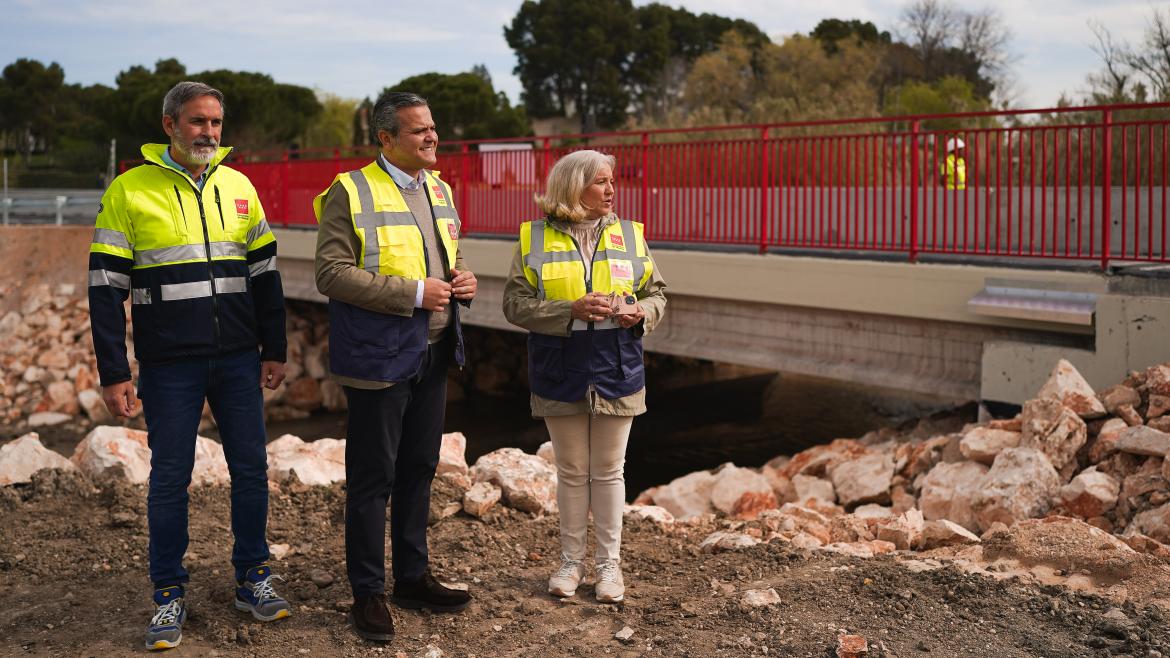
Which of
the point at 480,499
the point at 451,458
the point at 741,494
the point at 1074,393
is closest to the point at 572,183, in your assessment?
the point at 480,499

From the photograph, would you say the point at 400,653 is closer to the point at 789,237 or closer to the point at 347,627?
the point at 347,627

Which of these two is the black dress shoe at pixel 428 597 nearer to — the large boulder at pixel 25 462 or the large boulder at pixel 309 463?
the large boulder at pixel 309 463

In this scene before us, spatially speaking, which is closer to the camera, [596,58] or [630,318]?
[630,318]

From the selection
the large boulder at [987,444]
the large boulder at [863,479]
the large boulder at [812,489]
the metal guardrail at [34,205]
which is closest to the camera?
the large boulder at [987,444]

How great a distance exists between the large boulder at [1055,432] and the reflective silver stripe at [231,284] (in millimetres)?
5213

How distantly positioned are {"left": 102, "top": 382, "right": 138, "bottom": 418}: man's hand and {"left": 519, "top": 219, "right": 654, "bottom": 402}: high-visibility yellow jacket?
160cm

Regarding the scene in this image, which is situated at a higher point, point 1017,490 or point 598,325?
point 598,325

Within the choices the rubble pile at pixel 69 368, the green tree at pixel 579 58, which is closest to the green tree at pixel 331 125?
the green tree at pixel 579 58

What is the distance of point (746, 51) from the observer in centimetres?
5094

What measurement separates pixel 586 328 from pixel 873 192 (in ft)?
20.3

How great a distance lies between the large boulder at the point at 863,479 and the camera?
8.23 m

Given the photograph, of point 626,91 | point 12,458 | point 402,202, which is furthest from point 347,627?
point 626,91

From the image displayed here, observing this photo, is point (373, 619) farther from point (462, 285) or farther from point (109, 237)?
point (109, 237)

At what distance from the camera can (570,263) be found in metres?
4.68
